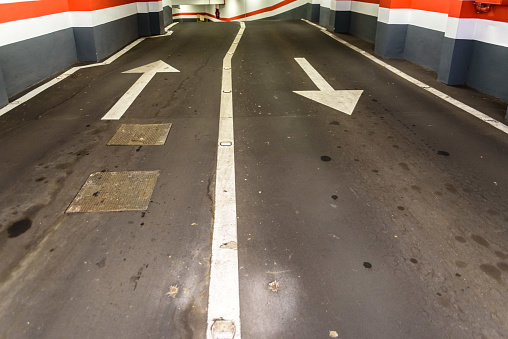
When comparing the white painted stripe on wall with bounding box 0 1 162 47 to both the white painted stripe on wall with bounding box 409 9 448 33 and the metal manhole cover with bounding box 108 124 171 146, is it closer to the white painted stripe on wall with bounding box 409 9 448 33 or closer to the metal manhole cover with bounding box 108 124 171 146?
the metal manhole cover with bounding box 108 124 171 146

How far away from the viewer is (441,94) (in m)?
7.16

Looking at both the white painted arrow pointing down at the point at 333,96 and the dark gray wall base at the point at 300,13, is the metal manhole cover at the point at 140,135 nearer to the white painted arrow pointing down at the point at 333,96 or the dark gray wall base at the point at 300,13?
the white painted arrow pointing down at the point at 333,96

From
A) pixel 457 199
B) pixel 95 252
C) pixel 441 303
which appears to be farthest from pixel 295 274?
pixel 457 199

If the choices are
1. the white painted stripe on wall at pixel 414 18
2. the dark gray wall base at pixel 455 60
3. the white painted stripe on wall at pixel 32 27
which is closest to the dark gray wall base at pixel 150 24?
the white painted stripe on wall at pixel 32 27

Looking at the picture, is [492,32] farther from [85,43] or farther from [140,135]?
[85,43]

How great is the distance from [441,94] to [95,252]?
673cm

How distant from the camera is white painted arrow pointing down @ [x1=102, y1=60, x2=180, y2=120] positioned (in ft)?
20.5

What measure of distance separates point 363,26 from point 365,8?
60cm

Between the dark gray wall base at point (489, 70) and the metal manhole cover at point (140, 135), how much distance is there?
6.01 metres

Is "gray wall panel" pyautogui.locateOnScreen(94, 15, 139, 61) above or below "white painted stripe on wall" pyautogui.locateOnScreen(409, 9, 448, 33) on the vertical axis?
below

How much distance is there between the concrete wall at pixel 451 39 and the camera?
6844 millimetres

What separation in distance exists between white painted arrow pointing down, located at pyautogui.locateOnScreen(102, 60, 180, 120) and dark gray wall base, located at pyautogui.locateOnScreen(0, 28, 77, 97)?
5.62 feet

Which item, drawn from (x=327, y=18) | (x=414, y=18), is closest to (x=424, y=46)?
(x=414, y=18)

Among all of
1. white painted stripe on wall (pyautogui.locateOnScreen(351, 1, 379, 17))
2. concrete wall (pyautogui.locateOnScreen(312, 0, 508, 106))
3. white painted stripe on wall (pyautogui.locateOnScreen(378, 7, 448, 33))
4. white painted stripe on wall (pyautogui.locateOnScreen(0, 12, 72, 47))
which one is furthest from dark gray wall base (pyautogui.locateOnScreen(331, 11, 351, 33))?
white painted stripe on wall (pyautogui.locateOnScreen(0, 12, 72, 47))
